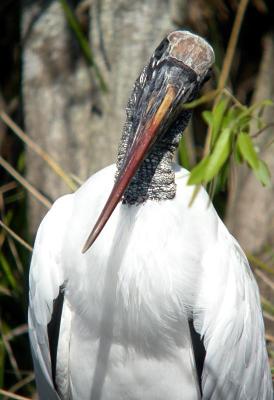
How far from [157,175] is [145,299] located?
364 millimetres

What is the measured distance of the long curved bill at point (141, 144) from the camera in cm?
266

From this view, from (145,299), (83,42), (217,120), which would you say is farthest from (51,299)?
(83,42)

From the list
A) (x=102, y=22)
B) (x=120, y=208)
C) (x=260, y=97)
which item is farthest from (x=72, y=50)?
(x=120, y=208)

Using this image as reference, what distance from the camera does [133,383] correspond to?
3.07 m

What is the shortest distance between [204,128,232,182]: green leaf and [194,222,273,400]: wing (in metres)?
0.64

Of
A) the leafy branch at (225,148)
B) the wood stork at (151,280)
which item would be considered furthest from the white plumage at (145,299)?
the leafy branch at (225,148)

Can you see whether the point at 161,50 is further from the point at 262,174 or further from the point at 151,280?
the point at 151,280

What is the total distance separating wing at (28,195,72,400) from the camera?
3035 millimetres

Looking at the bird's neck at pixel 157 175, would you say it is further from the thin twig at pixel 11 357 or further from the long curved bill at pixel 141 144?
the thin twig at pixel 11 357

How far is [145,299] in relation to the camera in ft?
9.68

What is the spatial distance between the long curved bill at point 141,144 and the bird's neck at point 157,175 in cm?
17

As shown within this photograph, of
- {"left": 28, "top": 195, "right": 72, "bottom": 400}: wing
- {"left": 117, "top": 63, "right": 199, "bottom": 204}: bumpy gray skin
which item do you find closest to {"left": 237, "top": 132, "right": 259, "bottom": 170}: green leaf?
{"left": 117, "top": 63, "right": 199, "bottom": 204}: bumpy gray skin

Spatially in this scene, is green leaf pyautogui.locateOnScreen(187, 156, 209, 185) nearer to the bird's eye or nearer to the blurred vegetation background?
the bird's eye

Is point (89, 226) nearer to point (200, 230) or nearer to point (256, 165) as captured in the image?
point (200, 230)
